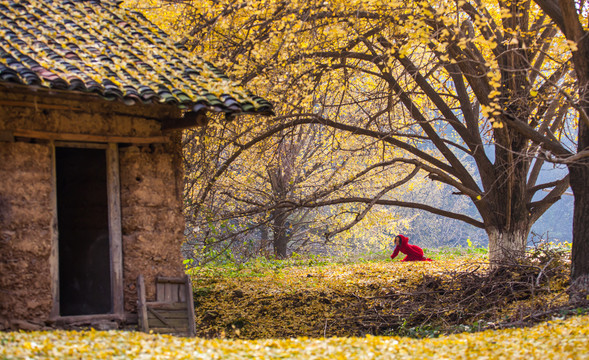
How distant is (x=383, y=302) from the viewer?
9.66 meters

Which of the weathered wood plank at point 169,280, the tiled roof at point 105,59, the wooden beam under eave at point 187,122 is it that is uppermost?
the tiled roof at point 105,59

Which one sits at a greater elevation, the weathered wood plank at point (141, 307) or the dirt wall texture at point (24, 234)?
the dirt wall texture at point (24, 234)

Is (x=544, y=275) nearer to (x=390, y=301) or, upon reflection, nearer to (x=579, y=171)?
(x=579, y=171)

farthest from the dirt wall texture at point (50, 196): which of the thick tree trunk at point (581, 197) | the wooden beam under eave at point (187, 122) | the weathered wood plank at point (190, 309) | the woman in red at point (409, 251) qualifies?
the woman in red at point (409, 251)

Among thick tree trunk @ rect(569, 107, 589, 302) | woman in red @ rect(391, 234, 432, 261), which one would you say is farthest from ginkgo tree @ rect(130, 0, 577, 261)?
woman in red @ rect(391, 234, 432, 261)

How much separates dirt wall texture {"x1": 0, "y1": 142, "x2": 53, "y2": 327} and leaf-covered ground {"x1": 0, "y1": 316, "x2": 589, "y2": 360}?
2.98 feet

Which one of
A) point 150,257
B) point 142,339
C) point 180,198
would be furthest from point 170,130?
point 142,339

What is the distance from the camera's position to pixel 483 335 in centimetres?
641

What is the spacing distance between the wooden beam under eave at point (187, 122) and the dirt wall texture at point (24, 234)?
1.56 metres

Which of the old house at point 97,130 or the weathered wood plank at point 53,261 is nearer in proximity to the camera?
the old house at point 97,130

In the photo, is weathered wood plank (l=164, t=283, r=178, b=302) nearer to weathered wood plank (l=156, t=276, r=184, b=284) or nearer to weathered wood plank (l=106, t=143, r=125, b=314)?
weathered wood plank (l=156, t=276, r=184, b=284)

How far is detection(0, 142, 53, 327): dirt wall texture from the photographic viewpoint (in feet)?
21.5

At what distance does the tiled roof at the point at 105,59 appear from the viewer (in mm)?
6480

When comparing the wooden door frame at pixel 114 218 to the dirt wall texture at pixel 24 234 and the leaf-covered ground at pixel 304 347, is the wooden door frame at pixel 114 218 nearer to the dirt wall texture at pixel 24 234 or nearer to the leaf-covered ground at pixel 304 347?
the dirt wall texture at pixel 24 234
